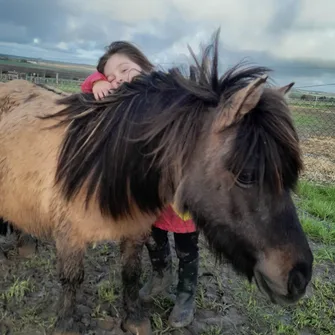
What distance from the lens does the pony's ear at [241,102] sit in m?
1.81

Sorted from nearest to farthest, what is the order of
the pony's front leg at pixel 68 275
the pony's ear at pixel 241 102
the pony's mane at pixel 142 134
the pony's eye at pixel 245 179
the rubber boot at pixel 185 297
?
the pony's ear at pixel 241 102
the pony's eye at pixel 245 179
the pony's mane at pixel 142 134
the pony's front leg at pixel 68 275
the rubber boot at pixel 185 297

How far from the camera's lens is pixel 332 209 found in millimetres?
5570

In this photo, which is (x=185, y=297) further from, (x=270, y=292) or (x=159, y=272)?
(x=270, y=292)

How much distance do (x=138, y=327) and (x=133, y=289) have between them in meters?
0.26

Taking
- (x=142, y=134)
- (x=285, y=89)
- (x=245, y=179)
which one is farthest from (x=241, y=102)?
(x=142, y=134)

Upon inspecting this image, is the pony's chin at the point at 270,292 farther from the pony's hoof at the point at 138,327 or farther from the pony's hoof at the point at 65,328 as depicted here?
the pony's hoof at the point at 65,328

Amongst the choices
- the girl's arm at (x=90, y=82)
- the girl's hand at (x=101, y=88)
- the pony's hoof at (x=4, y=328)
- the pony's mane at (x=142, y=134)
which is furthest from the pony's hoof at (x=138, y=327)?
the girl's arm at (x=90, y=82)

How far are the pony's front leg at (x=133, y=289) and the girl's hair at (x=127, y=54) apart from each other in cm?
138

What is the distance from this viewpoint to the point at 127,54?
3189 mm

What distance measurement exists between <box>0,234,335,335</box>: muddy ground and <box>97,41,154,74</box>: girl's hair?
69.1 inches

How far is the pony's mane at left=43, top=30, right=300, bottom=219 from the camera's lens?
2.12m

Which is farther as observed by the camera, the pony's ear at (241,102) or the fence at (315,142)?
the fence at (315,142)

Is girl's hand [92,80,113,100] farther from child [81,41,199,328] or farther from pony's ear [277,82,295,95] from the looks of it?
pony's ear [277,82,295,95]

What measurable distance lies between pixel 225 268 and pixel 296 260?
1.94 m
